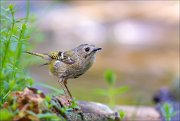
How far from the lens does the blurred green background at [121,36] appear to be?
10.9 m

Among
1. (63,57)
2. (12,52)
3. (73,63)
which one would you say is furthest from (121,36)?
(73,63)

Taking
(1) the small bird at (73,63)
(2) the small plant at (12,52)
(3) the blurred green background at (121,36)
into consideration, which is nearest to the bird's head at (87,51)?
(1) the small bird at (73,63)

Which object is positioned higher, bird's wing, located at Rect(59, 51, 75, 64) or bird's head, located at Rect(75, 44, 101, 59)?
bird's head, located at Rect(75, 44, 101, 59)

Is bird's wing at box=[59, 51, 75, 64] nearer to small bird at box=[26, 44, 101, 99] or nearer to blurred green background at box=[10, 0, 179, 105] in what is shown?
small bird at box=[26, 44, 101, 99]

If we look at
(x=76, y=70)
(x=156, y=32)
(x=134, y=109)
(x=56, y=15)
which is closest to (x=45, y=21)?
(x=56, y=15)

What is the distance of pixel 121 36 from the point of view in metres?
13.5

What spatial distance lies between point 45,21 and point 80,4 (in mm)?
1855

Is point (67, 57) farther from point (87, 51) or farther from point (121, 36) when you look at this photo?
point (121, 36)

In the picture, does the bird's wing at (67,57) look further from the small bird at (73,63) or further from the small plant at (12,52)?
the small plant at (12,52)

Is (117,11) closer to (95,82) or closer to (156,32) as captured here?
(156,32)

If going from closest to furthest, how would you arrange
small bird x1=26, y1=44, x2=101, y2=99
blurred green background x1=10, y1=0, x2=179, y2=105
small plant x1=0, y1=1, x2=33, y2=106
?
small plant x1=0, y1=1, x2=33, y2=106
small bird x1=26, y1=44, x2=101, y2=99
blurred green background x1=10, y1=0, x2=179, y2=105

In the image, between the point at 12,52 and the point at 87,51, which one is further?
the point at 12,52

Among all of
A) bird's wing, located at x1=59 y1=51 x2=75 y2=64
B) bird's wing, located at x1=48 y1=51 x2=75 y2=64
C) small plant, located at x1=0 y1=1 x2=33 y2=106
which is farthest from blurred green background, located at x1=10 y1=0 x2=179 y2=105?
small plant, located at x1=0 y1=1 x2=33 y2=106

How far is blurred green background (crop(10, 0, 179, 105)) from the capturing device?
1085cm
